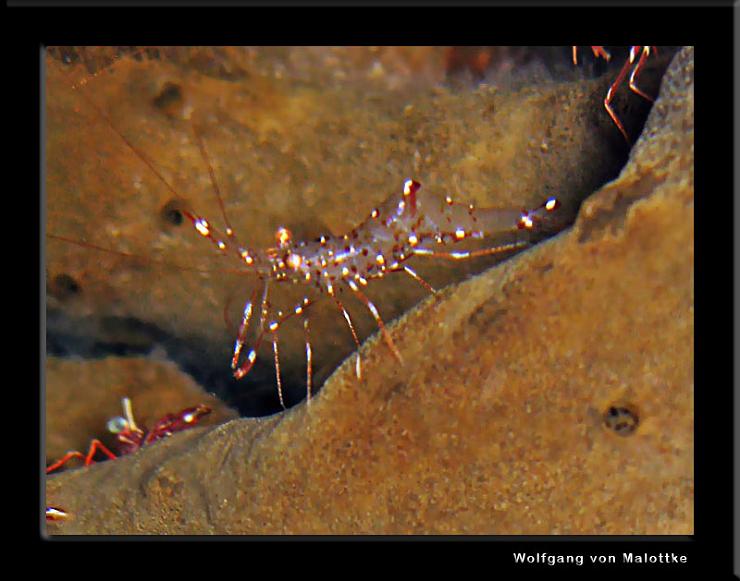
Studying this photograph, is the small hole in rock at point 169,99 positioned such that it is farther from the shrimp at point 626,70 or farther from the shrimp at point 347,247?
the shrimp at point 626,70

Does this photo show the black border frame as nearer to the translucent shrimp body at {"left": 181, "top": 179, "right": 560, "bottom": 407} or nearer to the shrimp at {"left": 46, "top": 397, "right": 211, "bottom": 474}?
the translucent shrimp body at {"left": 181, "top": 179, "right": 560, "bottom": 407}

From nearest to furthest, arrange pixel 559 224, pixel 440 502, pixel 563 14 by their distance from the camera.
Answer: pixel 563 14
pixel 440 502
pixel 559 224

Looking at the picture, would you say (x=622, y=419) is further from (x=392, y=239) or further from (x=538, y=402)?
(x=392, y=239)

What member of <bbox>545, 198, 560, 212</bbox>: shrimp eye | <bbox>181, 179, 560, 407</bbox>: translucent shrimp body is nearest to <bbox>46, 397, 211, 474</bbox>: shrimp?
<bbox>181, 179, 560, 407</bbox>: translucent shrimp body

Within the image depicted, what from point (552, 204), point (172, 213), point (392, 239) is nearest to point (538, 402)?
point (552, 204)

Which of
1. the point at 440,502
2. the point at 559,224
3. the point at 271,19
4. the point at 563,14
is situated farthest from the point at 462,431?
the point at 271,19
